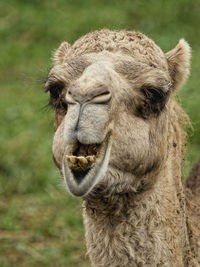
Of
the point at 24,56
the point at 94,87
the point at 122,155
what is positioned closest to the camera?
the point at 94,87

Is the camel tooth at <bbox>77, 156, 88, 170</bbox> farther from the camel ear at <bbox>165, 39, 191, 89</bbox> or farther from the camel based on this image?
the camel ear at <bbox>165, 39, 191, 89</bbox>

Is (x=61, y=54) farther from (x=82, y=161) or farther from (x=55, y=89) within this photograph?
(x=82, y=161)

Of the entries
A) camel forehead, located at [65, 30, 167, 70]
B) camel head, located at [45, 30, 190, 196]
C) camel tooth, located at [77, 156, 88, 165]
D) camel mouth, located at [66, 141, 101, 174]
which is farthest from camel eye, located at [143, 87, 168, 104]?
camel tooth, located at [77, 156, 88, 165]

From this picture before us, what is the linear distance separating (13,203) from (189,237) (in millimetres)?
4373

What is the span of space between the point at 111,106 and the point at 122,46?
662 millimetres

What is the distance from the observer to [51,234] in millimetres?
8180

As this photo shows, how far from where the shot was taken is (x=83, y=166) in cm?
393

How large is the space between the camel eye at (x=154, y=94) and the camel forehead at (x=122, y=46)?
0.24m

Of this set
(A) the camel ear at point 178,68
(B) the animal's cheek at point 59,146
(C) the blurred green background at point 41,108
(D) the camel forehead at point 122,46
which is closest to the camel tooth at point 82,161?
(B) the animal's cheek at point 59,146

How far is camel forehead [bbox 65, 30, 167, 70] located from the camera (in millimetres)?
4559

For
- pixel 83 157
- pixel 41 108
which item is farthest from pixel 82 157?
pixel 41 108

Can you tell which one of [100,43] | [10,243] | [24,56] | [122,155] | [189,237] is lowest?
[10,243]

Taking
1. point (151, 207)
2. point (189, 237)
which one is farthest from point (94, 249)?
point (189, 237)

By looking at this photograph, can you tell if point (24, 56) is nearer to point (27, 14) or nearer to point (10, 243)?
point (27, 14)
